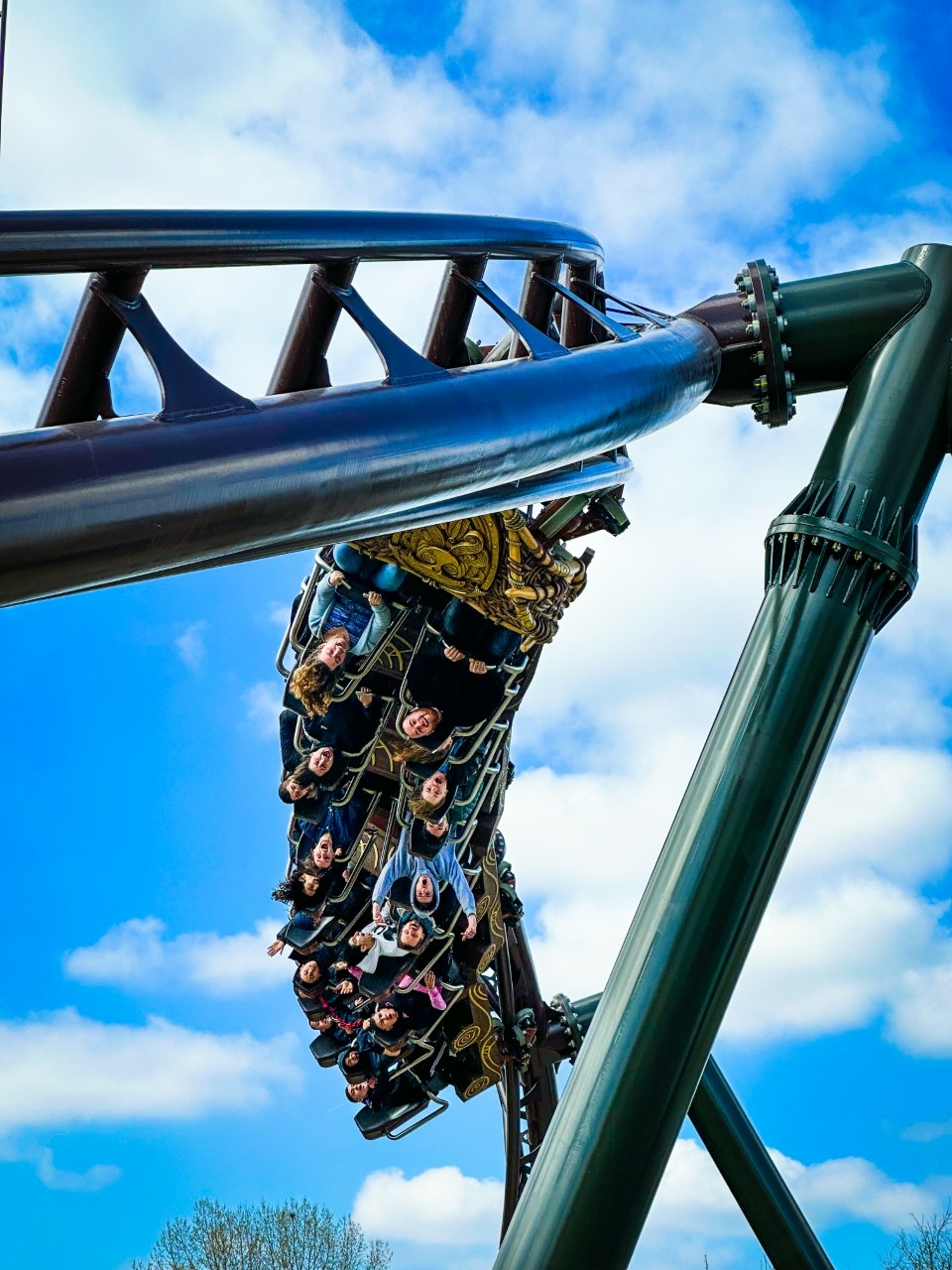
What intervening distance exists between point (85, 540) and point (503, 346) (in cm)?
516

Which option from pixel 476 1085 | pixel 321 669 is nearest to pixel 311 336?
pixel 321 669

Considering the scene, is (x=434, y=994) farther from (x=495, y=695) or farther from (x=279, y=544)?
(x=279, y=544)

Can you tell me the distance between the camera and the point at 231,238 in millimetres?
3613

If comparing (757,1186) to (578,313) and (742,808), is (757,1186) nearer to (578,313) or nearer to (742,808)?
(742,808)

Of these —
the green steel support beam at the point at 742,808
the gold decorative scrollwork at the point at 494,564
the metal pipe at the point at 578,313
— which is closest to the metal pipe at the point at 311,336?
the metal pipe at the point at 578,313

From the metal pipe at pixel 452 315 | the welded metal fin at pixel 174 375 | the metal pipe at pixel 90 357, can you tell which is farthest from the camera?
the metal pipe at pixel 452 315

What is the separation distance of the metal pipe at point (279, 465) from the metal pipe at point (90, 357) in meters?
0.35

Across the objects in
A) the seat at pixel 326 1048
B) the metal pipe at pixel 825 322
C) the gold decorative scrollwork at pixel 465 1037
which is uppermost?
the seat at pixel 326 1048

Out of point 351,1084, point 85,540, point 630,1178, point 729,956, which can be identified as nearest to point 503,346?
point 729,956

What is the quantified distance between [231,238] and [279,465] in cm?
74

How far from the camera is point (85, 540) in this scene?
8.98ft

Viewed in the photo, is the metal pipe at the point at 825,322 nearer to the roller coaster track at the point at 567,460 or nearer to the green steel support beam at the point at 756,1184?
the roller coaster track at the point at 567,460

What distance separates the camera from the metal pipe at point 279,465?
2.71 m

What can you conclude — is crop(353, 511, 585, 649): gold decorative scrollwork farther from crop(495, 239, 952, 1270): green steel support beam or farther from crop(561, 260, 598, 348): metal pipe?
crop(495, 239, 952, 1270): green steel support beam
